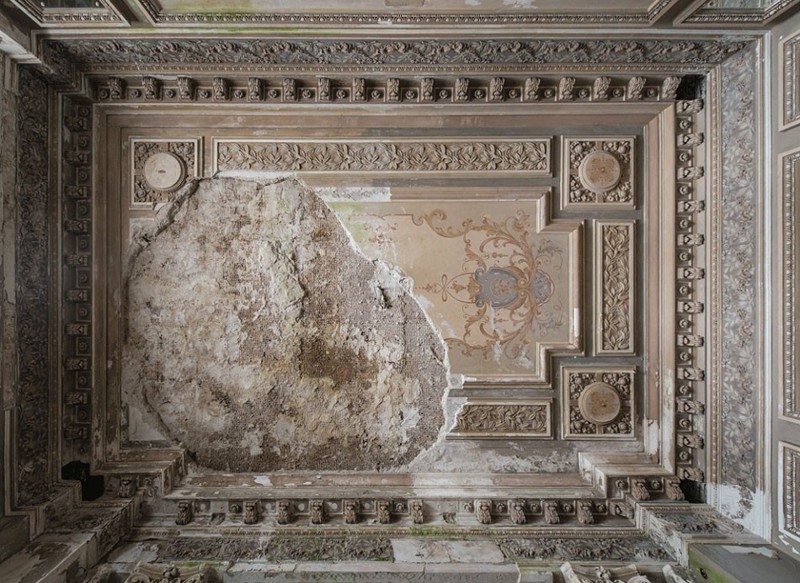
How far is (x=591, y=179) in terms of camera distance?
128 inches

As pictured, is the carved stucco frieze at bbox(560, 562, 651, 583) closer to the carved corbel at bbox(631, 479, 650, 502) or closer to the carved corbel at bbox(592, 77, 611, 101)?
the carved corbel at bbox(631, 479, 650, 502)

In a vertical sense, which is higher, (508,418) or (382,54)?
(382,54)

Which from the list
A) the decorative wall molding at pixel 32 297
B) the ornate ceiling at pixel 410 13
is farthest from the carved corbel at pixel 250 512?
the ornate ceiling at pixel 410 13

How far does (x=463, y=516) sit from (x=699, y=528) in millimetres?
1666

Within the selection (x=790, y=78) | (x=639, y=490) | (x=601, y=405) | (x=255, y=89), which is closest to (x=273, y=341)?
(x=255, y=89)

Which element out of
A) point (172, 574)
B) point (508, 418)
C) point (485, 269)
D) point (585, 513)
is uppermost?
point (485, 269)

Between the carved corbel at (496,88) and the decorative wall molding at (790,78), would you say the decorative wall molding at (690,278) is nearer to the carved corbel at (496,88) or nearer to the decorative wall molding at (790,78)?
the decorative wall molding at (790,78)

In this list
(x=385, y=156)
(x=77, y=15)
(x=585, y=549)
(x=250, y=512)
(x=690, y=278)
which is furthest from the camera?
(x=385, y=156)

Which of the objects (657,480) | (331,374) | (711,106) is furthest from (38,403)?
(711,106)

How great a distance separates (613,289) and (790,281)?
1.05m

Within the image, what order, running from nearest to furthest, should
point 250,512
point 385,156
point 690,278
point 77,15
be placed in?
point 77,15, point 250,512, point 690,278, point 385,156

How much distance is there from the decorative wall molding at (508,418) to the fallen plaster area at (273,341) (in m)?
0.25

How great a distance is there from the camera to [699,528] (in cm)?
289

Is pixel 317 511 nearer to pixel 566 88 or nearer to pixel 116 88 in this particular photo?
pixel 116 88
